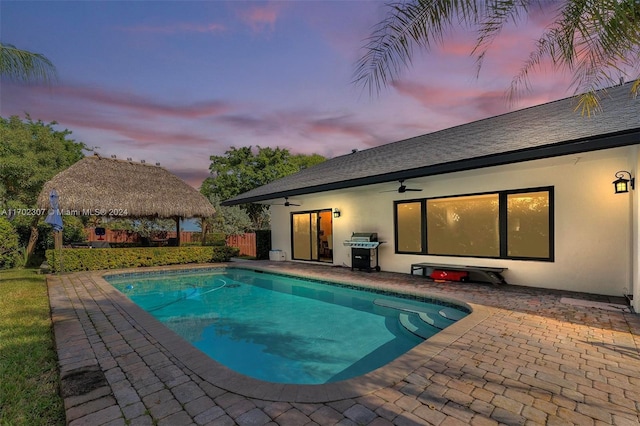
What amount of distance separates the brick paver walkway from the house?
2.36m

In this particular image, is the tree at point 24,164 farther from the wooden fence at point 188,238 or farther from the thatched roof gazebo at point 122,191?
the wooden fence at point 188,238

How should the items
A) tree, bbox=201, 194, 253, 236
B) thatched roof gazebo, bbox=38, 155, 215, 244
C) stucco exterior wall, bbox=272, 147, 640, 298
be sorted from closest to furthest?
stucco exterior wall, bbox=272, 147, 640, 298 → thatched roof gazebo, bbox=38, 155, 215, 244 → tree, bbox=201, 194, 253, 236

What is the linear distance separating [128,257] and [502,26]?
13.9 metres

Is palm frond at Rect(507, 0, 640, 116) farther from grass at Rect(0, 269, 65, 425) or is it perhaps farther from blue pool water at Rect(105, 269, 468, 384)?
grass at Rect(0, 269, 65, 425)

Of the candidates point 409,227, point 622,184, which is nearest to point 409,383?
point 622,184

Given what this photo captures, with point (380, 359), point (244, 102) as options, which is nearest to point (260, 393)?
point (380, 359)

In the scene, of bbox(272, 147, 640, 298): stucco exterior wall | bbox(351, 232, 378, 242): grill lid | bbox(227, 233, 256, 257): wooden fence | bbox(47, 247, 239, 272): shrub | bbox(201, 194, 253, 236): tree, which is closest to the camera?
bbox(272, 147, 640, 298): stucco exterior wall

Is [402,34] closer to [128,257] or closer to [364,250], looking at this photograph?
[364,250]

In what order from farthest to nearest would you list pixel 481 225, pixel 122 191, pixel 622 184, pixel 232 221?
pixel 232 221 < pixel 122 191 < pixel 481 225 < pixel 622 184

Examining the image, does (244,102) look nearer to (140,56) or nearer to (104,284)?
(140,56)

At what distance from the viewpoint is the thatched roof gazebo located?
38.8 ft

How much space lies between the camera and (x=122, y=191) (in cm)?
1323

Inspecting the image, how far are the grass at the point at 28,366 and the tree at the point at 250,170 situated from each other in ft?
60.9

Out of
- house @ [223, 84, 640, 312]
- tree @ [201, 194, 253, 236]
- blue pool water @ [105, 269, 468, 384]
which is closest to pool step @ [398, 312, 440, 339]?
blue pool water @ [105, 269, 468, 384]
